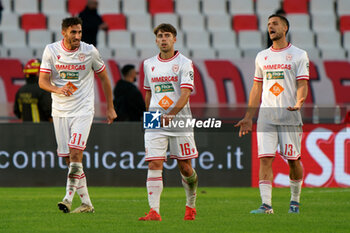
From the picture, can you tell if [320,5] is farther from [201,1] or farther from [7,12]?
[7,12]

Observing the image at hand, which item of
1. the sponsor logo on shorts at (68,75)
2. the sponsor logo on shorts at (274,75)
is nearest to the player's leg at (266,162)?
the sponsor logo on shorts at (274,75)

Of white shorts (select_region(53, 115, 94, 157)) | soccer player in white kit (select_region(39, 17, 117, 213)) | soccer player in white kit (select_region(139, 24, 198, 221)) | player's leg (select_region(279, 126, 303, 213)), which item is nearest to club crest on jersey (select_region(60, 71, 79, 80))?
soccer player in white kit (select_region(39, 17, 117, 213))

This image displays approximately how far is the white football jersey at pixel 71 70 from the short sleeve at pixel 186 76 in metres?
1.35

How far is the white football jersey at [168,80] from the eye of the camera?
26.8 feet

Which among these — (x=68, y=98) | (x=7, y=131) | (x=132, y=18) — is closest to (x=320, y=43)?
(x=132, y=18)

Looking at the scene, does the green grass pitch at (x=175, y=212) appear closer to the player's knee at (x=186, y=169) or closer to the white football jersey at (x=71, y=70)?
the player's knee at (x=186, y=169)

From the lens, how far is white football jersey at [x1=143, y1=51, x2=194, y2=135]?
817 centimetres

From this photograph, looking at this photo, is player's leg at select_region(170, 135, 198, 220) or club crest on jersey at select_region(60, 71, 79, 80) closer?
player's leg at select_region(170, 135, 198, 220)

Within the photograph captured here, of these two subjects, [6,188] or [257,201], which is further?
[6,188]

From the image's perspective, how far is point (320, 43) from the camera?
19.8 meters

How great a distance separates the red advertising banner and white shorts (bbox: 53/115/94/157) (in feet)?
16.1

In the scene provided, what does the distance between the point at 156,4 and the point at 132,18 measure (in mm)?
882

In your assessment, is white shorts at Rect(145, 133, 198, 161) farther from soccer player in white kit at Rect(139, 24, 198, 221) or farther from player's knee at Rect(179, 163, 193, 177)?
player's knee at Rect(179, 163, 193, 177)

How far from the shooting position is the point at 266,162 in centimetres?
889
